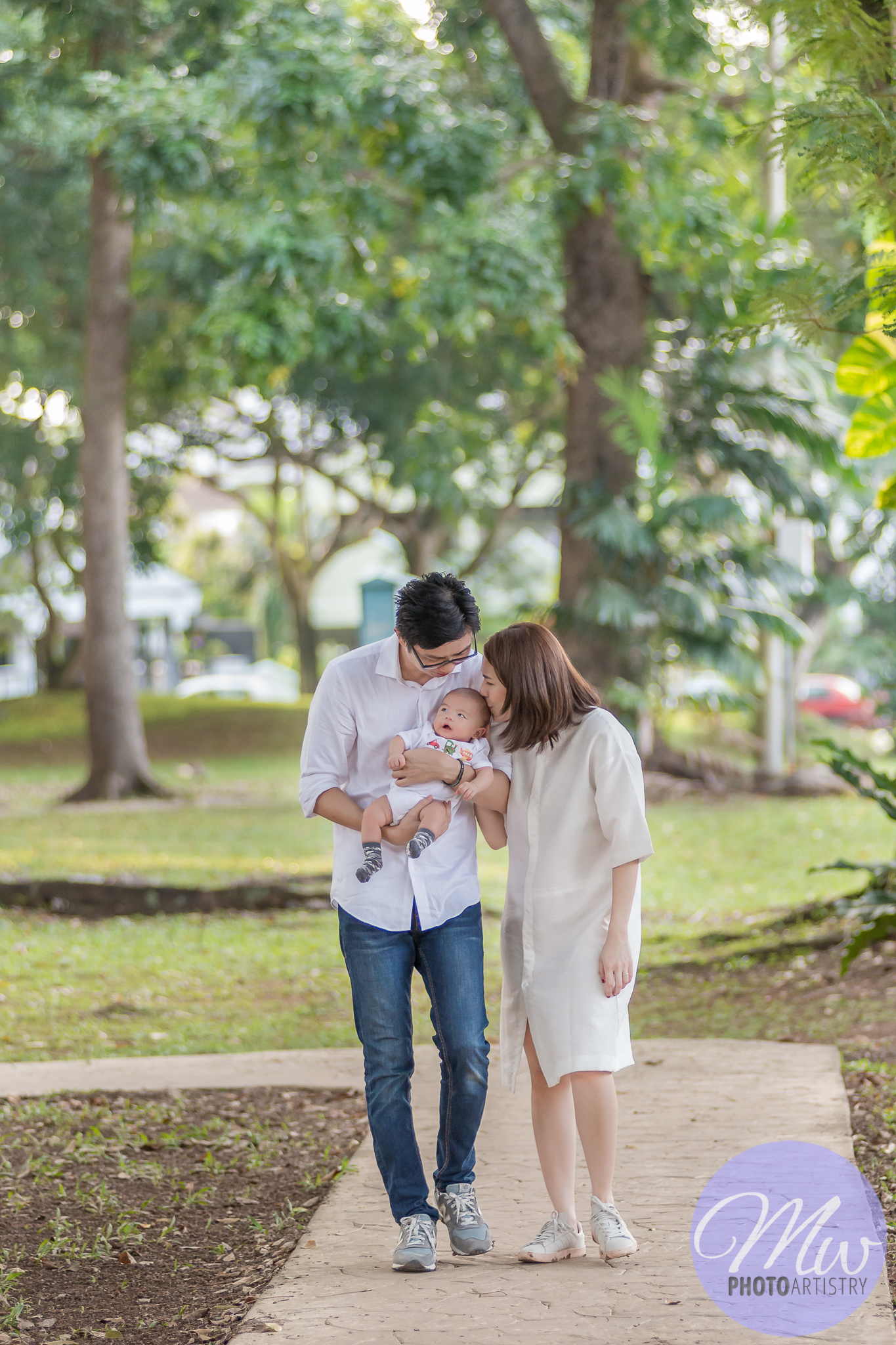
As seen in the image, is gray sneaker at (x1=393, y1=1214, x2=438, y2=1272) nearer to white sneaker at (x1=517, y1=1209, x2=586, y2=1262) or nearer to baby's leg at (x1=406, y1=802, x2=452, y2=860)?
white sneaker at (x1=517, y1=1209, x2=586, y2=1262)

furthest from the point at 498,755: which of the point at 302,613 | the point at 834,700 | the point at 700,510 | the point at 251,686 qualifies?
the point at 251,686

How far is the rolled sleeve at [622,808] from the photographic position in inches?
139

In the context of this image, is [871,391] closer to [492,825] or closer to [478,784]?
[492,825]

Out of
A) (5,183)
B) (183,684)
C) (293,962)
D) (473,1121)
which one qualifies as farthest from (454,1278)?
(183,684)

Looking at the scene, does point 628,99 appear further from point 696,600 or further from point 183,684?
point 183,684

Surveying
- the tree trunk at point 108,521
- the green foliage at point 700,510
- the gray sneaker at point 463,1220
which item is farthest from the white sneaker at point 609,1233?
the tree trunk at point 108,521

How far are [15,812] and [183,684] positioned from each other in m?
26.9

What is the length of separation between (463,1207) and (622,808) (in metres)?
1.16

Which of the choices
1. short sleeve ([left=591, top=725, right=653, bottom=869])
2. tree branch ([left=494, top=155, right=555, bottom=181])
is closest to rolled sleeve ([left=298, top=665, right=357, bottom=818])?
short sleeve ([left=591, top=725, right=653, bottom=869])

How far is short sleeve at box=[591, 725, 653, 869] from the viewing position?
353cm

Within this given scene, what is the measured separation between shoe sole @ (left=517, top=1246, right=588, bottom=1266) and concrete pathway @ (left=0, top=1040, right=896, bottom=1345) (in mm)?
26

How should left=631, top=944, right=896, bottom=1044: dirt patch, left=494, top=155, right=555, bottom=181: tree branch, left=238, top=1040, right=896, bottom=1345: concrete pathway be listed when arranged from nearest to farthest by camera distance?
left=238, top=1040, right=896, bottom=1345: concrete pathway < left=631, top=944, right=896, bottom=1044: dirt patch < left=494, top=155, right=555, bottom=181: tree branch

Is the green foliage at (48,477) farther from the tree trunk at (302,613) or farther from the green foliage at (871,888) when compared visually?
the green foliage at (871,888)

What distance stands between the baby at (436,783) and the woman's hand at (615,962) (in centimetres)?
50
